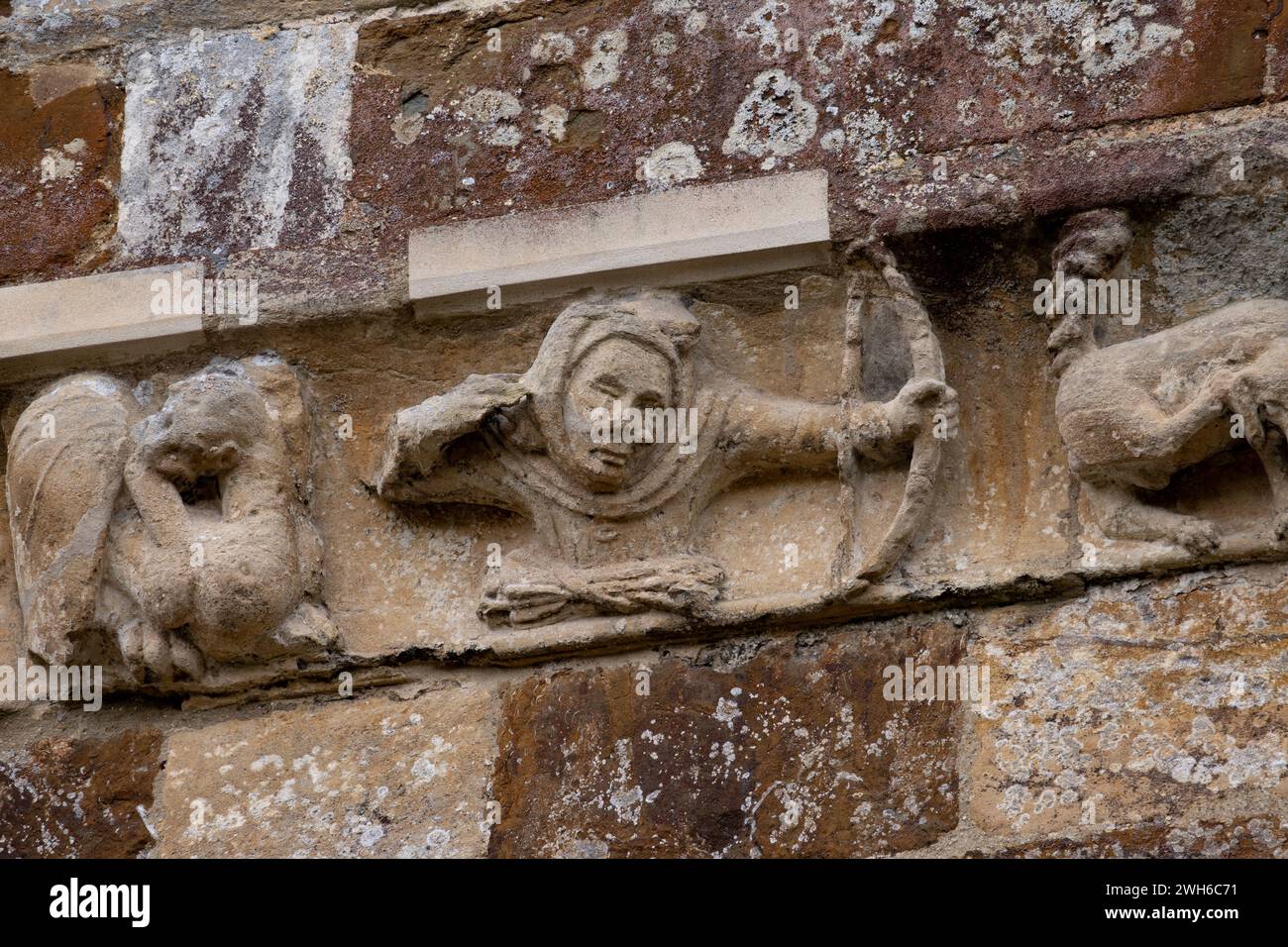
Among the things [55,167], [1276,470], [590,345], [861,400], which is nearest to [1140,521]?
[1276,470]

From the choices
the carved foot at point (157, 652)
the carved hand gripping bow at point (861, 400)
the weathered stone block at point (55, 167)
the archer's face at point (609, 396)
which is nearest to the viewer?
the carved hand gripping bow at point (861, 400)

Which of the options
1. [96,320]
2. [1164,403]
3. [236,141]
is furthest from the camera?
[236,141]

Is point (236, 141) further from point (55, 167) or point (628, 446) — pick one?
point (628, 446)

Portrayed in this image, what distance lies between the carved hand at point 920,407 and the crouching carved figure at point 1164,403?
0.19 meters

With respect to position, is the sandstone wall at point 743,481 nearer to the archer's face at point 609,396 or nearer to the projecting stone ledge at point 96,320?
the projecting stone ledge at point 96,320

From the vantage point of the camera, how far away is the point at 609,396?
4734 millimetres

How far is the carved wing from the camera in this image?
191 inches

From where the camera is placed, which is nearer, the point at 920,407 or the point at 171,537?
the point at 920,407

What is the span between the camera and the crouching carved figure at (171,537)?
479 centimetres

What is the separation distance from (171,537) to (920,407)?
1319mm

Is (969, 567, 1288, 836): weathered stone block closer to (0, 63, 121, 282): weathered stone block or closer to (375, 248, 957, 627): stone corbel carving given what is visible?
(375, 248, 957, 627): stone corbel carving

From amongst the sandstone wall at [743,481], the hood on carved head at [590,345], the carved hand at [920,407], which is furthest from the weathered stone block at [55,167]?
the carved hand at [920,407]

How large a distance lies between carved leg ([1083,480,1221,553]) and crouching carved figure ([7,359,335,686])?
1.36 metres
